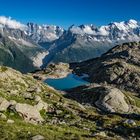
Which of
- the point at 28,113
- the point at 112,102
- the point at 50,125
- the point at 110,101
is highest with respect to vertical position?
the point at 110,101

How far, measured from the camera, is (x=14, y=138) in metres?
44.2

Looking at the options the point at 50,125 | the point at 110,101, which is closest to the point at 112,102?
the point at 110,101

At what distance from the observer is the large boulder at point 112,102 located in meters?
163

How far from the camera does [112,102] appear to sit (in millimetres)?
164875

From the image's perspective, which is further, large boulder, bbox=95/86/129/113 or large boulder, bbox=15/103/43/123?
large boulder, bbox=95/86/129/113

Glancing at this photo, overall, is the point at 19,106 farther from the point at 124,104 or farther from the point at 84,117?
the point at 124,104

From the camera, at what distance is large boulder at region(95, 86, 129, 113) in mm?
163125

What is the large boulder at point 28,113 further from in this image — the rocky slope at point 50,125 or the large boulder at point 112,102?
the large boulder at point 112,102

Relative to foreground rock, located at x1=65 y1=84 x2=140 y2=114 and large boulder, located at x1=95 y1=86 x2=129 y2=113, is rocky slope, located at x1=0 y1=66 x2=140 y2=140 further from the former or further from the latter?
foreground rock, located at x1=65 y1=84 x2=140 y2=114

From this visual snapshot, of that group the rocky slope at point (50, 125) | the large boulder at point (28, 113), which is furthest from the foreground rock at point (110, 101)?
the large boulder at point (28, 113)

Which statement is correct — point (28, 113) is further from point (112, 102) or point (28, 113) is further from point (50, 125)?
point (112, 102)

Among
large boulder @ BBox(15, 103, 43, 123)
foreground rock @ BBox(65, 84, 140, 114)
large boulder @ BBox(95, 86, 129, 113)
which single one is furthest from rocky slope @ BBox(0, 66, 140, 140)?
foreground rock @ BBox(65, 84, 140, 114)

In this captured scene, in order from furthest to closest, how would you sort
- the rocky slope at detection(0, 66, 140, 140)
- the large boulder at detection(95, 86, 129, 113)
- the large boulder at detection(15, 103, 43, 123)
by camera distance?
the large boulder at detection(95, 86, 129, 113)
the large boulder at detection(15, 103, 43, 123)
the rocky slope at detection(0, 66, 140, 140)

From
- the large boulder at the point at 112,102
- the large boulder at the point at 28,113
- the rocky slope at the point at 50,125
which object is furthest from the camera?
the large boulder at the point at 112,102
